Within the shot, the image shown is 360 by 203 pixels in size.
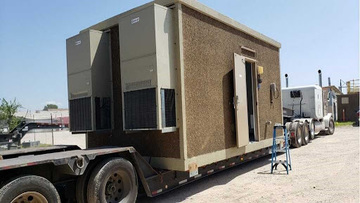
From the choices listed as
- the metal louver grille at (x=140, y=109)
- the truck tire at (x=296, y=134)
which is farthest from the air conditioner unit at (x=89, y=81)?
the truck tire at (x=296, y=134)

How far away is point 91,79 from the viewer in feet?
19.4

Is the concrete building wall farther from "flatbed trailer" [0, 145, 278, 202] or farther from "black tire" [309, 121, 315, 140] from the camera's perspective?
"flatbed trailer" [0, 145, 278, 202]

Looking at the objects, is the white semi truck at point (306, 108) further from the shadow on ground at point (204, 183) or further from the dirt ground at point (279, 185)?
the shadow on ground at point (204, 183)

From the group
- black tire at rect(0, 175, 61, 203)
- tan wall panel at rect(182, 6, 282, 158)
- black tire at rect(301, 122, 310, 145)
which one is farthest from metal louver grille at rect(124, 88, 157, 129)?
black tire at rect(301, 122, 310, 145)

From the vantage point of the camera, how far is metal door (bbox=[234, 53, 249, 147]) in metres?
6.76

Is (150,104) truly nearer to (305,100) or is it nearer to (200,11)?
(200,11)

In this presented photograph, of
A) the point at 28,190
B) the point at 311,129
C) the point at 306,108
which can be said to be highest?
the point at 306,108

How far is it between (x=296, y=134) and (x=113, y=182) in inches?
387

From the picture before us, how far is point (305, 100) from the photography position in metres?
15.2

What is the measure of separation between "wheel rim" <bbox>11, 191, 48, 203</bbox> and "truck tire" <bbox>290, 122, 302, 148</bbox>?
10.8 meters

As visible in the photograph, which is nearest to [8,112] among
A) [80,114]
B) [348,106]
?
[80,114]

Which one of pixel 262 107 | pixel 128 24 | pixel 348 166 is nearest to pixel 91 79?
pixel 128 24

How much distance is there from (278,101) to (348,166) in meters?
2.57

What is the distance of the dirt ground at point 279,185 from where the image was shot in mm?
5570
